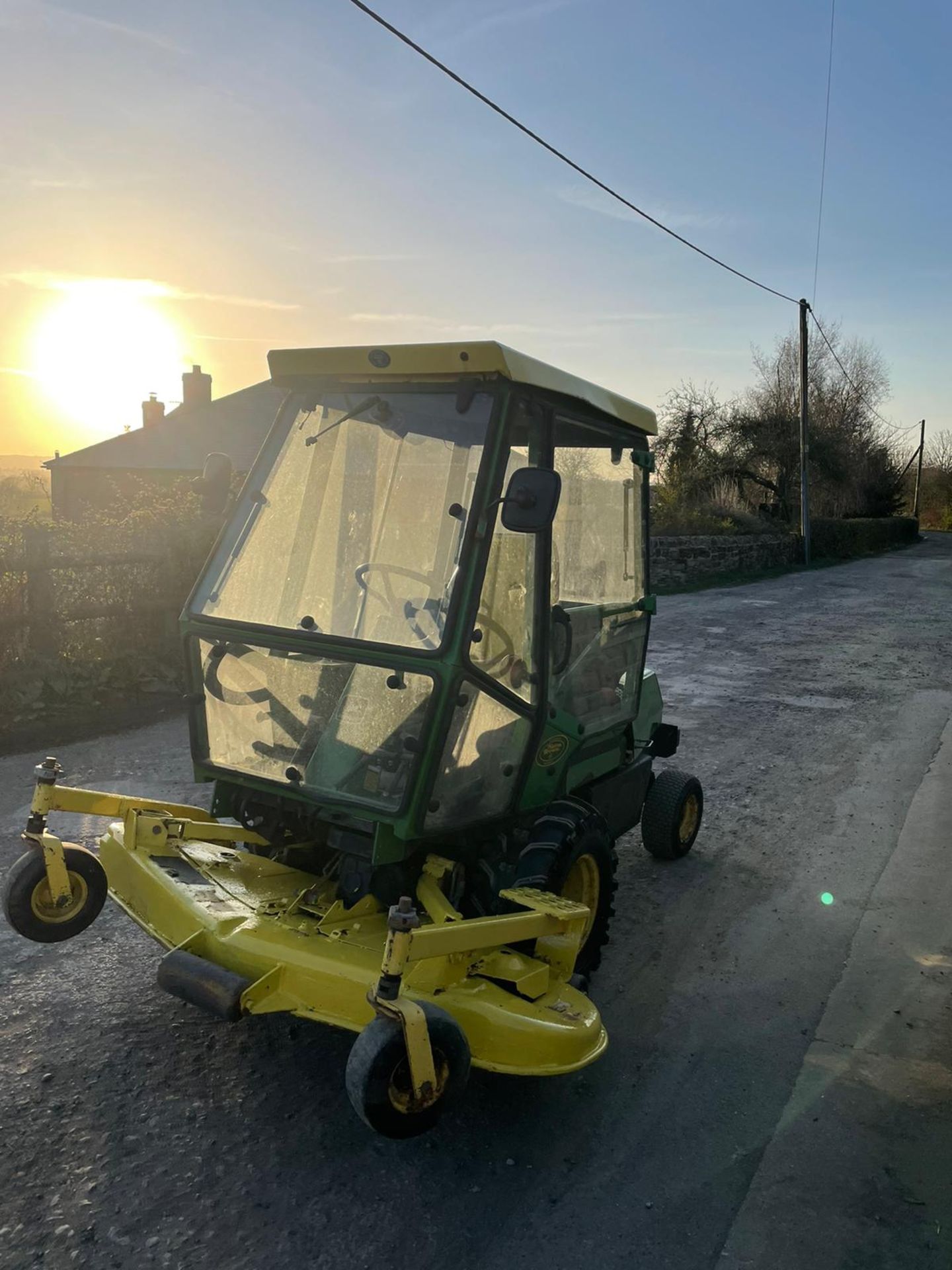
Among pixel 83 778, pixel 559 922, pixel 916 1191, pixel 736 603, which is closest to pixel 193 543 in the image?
pixel 83 778

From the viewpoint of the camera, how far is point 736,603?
17.4m

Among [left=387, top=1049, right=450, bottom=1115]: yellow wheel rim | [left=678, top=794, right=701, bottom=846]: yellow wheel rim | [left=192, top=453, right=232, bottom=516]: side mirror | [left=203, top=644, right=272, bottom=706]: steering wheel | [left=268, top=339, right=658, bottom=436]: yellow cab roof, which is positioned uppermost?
[left=268, top=339, right=658, bottom=436]: yellow cab roof

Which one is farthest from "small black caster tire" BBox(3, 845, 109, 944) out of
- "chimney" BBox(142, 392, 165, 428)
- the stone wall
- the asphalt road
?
"chimney" BBox(142, 392, 165, 428)

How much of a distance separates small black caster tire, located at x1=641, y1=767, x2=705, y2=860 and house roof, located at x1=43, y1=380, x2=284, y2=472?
27.8m

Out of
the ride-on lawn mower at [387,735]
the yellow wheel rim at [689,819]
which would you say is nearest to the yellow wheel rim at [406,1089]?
the ride-on lawn mower at [387,735]

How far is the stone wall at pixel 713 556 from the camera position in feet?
68.2

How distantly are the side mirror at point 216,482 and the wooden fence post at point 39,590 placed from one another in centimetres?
479

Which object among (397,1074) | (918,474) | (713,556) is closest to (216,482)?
(397,1074)

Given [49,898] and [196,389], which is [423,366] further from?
[196,389]

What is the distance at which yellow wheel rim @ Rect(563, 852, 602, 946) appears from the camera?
3799mm

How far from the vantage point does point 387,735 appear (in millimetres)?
3330

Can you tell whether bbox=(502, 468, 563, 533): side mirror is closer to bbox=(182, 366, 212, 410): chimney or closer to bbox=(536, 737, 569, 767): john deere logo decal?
bbox=(536, 737, 569, 767): john deere logo decal

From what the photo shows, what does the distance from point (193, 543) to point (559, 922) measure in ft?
23.1

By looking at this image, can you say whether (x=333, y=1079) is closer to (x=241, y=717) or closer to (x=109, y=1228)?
(x=109, y=1228)
